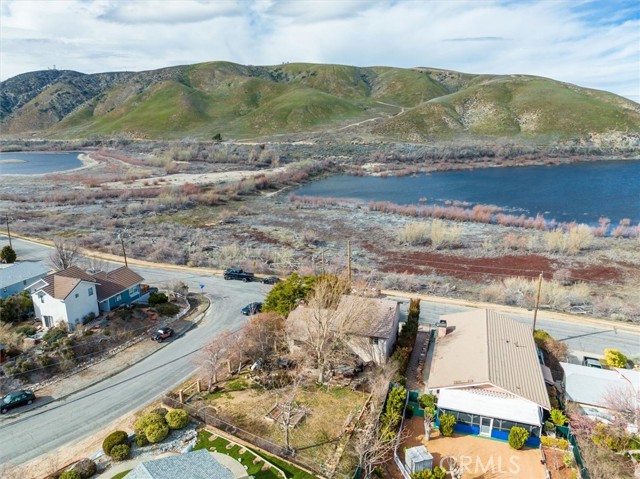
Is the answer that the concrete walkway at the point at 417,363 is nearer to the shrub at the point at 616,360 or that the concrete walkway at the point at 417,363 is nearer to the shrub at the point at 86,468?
the shrub at the point at 616,360

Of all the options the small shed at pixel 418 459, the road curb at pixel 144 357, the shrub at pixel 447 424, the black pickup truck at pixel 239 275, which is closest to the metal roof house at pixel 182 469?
the small shed at pixel 418 459

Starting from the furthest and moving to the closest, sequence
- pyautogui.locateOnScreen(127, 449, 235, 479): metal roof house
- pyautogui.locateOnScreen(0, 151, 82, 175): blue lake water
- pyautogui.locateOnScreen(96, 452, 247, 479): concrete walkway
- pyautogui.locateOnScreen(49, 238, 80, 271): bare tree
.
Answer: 1. pyautogui.locateOnScreen(0, 151, 82, 175): blue lake water
2. pyautogui.locateOnScreen(49, 238, 80, 271): bare tree
3. pyautogui.locateOnScreen(96, 452, 247, 479): concrete walkway
4. pyautogui.locateOnScreen(127, 449, 235, 479): metal roof house

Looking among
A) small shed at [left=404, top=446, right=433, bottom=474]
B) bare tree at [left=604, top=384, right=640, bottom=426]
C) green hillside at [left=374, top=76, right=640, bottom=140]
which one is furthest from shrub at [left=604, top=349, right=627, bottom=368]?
green hillside at [left=374, top=76, right=640, bottom=140]

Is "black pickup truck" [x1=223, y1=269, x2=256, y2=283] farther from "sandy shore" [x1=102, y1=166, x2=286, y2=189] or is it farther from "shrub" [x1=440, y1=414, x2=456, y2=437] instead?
"sandy shore" [x1=102, y1=166, x2=286, y2=189]

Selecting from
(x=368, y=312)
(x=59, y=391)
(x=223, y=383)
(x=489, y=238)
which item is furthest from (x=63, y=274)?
(x=489, y=238)

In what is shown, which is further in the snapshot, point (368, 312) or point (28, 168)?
point (28, 168)

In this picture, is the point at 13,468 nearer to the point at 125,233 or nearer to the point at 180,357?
the point at 180,357
